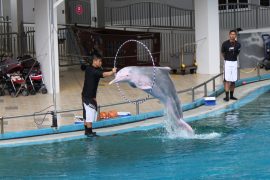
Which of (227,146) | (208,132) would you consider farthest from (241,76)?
(227,146)

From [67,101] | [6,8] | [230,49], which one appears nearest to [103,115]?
[67,101]

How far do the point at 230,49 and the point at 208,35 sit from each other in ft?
19.1

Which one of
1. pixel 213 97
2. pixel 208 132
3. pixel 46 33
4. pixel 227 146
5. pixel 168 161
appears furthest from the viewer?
pixel 46 33

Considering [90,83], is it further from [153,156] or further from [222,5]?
[222,5]

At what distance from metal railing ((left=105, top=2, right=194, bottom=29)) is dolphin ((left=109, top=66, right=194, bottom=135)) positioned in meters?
14.5

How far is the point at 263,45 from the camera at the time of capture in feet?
Answer: 78.1

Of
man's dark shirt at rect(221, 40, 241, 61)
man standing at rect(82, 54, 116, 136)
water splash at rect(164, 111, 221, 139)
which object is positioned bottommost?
water splash at rect(164, 111, 221, 139)

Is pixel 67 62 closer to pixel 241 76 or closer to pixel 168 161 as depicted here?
pixel 241 76

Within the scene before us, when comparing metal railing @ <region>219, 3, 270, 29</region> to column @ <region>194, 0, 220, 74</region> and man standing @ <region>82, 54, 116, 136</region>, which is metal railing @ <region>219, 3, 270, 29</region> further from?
man standing @ <region>82, 54, 116, 136</region>

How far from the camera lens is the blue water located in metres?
10.2

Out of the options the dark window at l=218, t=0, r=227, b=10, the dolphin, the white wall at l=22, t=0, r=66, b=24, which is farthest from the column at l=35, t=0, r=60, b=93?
the dark window at l=218, t=0, r=227, b=10

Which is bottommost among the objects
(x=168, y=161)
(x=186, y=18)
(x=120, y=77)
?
(x=168, y=161)

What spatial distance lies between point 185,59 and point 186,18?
205 inches

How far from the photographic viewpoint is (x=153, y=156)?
11359mm
